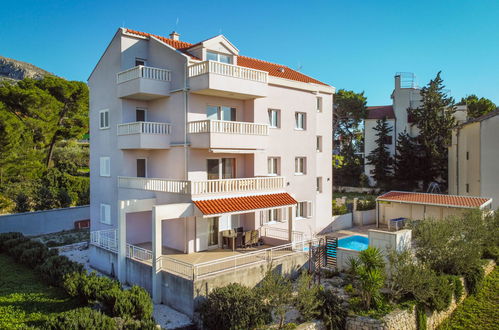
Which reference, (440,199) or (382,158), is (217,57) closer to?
(440,199)

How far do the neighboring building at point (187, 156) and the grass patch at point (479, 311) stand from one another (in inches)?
318

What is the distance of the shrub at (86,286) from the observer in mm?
15827

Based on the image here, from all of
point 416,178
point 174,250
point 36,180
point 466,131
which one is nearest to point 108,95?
point 174,250

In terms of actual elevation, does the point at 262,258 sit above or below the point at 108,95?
below

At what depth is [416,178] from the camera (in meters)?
50.8

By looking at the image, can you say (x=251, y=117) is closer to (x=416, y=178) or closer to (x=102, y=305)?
(x=102, y=305)

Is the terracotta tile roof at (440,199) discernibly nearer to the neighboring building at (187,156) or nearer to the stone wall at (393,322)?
the neighboring building at (187,156)

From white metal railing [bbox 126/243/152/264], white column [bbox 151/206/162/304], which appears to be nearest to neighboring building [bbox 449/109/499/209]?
white column [bbox 151/206/162/304]

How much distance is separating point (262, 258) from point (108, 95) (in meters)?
15.3

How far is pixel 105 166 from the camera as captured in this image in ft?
86.3

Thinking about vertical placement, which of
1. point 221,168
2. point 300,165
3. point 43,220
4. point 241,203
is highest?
point 300,165

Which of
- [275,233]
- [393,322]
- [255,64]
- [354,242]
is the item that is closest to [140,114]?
[255,64]

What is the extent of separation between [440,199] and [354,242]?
824 centimetres

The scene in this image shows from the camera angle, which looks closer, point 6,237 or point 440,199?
point 6,237
